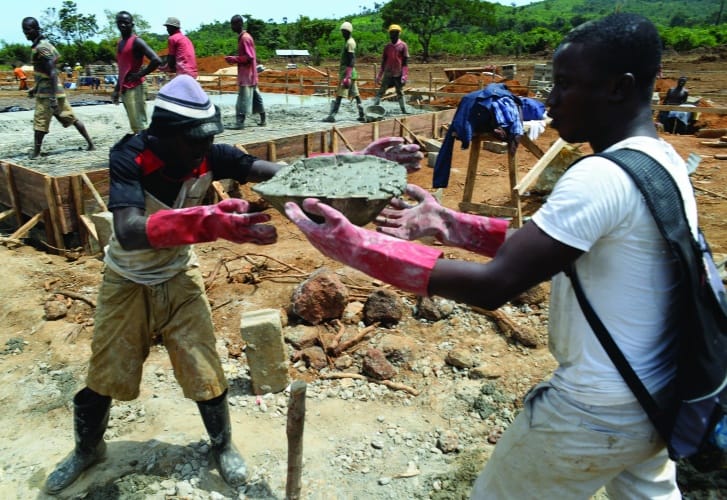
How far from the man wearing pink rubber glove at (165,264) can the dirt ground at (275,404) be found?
29cm

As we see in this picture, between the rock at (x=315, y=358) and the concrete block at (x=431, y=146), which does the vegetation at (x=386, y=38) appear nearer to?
the concrete block at (x=431, y=146)

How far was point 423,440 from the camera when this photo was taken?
3.34 meters

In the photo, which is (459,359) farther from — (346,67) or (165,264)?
(346,67)

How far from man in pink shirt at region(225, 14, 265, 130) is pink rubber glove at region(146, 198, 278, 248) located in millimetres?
7094

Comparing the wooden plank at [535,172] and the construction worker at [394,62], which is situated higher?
the construction worker at [394,62]

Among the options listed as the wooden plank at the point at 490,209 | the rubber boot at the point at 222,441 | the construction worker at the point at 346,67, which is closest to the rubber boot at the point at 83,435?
the rubber boot at the point at 222,441

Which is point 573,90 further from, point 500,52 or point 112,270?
point 500,52

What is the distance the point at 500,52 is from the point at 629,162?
1671 inches

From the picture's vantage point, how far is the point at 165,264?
101 inches

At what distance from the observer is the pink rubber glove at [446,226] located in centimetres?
192

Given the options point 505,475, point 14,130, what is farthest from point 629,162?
point 14,130

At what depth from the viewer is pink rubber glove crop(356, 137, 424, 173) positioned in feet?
9.56

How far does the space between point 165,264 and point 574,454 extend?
6.48 ft

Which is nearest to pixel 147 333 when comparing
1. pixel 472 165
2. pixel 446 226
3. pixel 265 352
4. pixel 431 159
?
pixel 265 352
